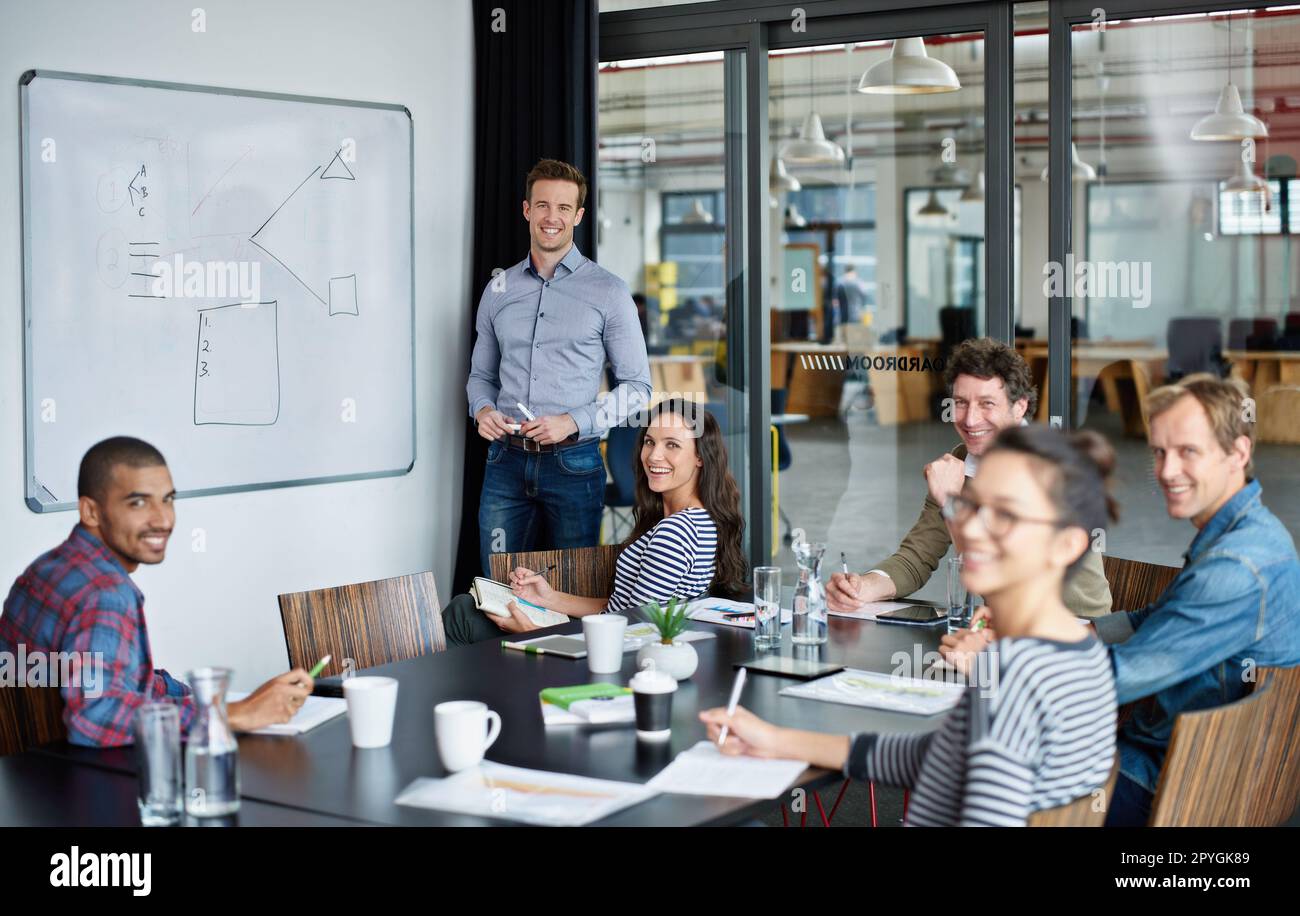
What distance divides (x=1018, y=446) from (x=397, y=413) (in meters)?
3.45

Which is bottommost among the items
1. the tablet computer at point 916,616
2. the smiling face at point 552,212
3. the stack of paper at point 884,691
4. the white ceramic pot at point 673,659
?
the stack of paper at point 884,691

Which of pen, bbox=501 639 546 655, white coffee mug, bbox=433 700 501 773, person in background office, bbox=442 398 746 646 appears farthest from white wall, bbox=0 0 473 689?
white coffee mug, bbox=433 700 501 773

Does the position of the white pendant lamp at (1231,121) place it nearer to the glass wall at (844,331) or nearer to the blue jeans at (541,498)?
the glass wall at (844,331)

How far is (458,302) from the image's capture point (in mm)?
5172

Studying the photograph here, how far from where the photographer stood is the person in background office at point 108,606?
210cm

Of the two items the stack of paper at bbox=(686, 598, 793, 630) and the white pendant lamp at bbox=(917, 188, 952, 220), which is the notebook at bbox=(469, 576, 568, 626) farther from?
the white pendant lamp at bbox=(917, 188, 952, 220)

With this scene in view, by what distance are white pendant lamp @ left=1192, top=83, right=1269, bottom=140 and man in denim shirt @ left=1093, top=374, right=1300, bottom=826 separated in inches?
112

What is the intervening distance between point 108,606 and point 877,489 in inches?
162

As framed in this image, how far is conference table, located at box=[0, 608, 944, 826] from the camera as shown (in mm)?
1827

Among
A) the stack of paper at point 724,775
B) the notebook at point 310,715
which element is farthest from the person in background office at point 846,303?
the stack of paper at point 724,775

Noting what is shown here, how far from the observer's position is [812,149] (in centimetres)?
700

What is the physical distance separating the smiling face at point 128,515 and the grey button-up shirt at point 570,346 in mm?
2347

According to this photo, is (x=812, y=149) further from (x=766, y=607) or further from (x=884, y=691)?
(x=884, y=691)
